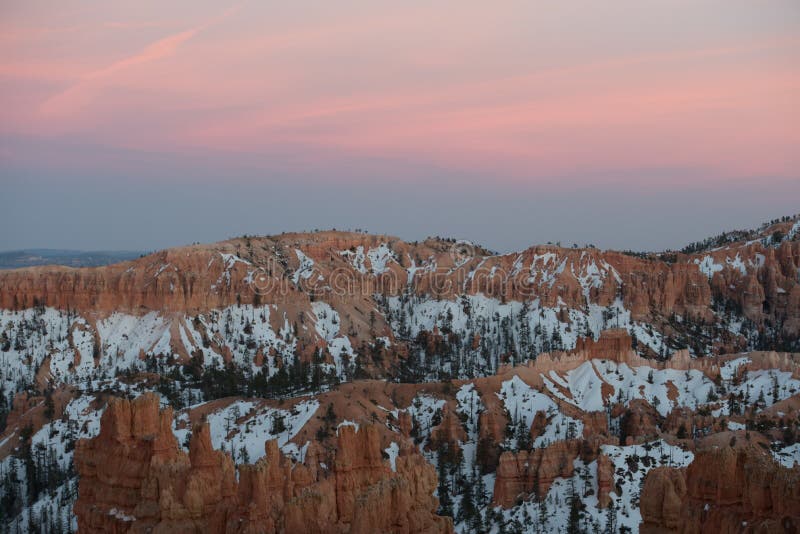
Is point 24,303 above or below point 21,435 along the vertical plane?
above

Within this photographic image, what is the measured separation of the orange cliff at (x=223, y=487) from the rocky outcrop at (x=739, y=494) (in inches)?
396

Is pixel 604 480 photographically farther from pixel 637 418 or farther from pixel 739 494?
pixel 739 494

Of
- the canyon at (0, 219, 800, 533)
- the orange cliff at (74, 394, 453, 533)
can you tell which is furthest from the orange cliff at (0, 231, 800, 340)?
the orange cliff at (74, 394, 453, 533)

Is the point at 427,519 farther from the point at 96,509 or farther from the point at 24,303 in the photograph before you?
the point at 24,303

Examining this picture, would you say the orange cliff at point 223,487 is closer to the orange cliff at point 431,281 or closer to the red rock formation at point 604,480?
the red rock formation at point 604,480

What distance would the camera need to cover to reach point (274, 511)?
38844 mm

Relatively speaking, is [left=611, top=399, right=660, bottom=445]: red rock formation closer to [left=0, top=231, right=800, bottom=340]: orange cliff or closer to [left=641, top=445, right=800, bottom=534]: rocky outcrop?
[left=641, top=445, right=800, bottom=534]: rocky outcrop

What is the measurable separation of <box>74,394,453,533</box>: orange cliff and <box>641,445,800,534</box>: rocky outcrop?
33.0ft

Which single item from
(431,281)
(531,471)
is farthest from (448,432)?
(431,281)

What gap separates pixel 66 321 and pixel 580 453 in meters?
104

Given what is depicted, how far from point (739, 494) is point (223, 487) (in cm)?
2321

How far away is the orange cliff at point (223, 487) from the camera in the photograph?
35031mm

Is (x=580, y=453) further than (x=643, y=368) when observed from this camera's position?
No

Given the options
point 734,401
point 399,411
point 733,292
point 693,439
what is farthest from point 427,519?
point 733,292
